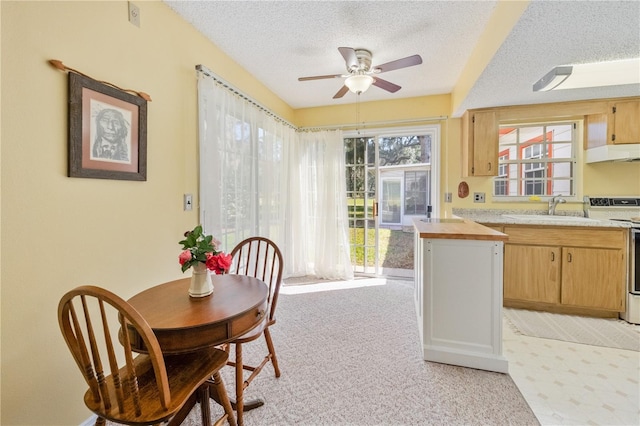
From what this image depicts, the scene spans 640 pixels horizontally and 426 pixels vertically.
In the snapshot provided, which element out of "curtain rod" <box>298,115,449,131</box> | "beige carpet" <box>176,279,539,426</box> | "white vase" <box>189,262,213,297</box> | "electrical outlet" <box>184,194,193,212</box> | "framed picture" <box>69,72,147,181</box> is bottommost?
"beige carpet" <box>176,279,539,426</box>

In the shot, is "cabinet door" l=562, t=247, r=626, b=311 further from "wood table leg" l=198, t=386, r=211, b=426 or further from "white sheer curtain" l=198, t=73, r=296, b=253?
"wood table leg" l=198, t=386, r=211, b=426

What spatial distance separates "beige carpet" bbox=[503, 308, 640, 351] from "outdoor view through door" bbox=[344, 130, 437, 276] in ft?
4.91

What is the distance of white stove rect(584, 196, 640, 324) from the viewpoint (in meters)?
2.51

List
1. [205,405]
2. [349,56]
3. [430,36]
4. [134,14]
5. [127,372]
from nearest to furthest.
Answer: [127,372], [205,405], [134,14], [349,56], [430,36]

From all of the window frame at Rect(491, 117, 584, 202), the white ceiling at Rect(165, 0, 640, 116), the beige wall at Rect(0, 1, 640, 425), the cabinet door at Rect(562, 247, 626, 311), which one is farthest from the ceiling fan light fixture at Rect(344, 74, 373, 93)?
the cabinet door at Rect(562, 247, 626, 311)

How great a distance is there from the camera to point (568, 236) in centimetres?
272

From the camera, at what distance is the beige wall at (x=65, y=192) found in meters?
1.18

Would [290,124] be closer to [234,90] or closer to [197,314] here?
[234,90]

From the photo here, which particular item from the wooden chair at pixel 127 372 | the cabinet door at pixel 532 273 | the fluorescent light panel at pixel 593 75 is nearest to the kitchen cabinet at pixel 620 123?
the fluorescent light panel at pixel 593 75

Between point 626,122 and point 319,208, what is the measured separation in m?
3.59

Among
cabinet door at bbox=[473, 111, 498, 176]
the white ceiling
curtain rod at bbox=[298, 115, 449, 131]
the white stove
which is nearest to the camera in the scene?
the white ceiling

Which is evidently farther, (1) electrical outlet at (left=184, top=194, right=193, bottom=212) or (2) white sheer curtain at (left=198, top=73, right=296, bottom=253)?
(2) white sheer curtain at (left=198, top=73, right=296, bottom=253)

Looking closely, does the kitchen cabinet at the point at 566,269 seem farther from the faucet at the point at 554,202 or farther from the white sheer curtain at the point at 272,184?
the white sheer curtain at the point at 272,184

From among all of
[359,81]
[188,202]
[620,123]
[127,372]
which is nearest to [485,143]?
[620,123]
